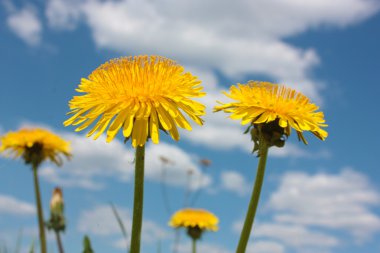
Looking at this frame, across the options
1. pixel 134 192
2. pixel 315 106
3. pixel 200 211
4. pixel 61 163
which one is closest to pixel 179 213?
pixel 200 211

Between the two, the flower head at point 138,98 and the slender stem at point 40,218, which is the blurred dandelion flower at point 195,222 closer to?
the slender stem at point 40,218

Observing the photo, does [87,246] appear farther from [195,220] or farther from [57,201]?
[195,220]

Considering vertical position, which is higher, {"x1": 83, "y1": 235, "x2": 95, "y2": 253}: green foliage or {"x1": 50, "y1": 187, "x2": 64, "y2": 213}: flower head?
{"x1": 50, "y1": 187, "x2": 64, "y2": 213}: flower head

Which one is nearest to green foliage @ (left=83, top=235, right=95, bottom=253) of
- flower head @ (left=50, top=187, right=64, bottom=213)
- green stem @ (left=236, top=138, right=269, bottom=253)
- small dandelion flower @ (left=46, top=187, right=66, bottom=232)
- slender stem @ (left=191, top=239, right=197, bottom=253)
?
small dandelion flower @ (left=46, top=187, right=66, bottom=232)

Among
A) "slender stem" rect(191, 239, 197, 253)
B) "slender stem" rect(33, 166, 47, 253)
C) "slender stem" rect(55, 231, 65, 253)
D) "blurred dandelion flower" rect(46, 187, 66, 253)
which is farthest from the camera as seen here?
"slender stem" rect(191, 239, 197, 253)

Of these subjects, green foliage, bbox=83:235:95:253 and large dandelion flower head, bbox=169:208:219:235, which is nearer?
green foliage, bbox=83:235:95:253

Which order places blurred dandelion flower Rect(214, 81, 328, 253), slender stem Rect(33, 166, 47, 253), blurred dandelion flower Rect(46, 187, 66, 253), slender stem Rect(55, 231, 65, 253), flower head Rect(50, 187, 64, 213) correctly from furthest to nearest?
flower head Rect(50, 187, 64, 213) → blurred dandelion flower Rect(46, 187, 66, 253) → slender stem Rect(55, 231, 65, 253) → slender stem Rect(33, 166, 47, 253) → blurred dandelion flower Rect(214, 81, 328, 253)

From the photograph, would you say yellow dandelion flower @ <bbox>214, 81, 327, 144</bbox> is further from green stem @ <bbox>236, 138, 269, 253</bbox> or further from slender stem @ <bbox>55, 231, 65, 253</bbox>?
slender stem @ <bbox>55, 231, 65, 253</bbox>

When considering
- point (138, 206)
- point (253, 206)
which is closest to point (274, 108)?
point (253, 206)

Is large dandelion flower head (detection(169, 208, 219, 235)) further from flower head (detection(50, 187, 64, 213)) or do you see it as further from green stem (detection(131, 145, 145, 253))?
green stem (detection(131, 145, 145, 253))

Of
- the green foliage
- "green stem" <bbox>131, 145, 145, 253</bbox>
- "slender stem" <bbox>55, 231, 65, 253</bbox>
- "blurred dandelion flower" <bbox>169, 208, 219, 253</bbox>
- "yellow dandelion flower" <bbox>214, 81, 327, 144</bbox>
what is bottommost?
"green stem" <bbox>131, 145, 145, 253</bbox>
